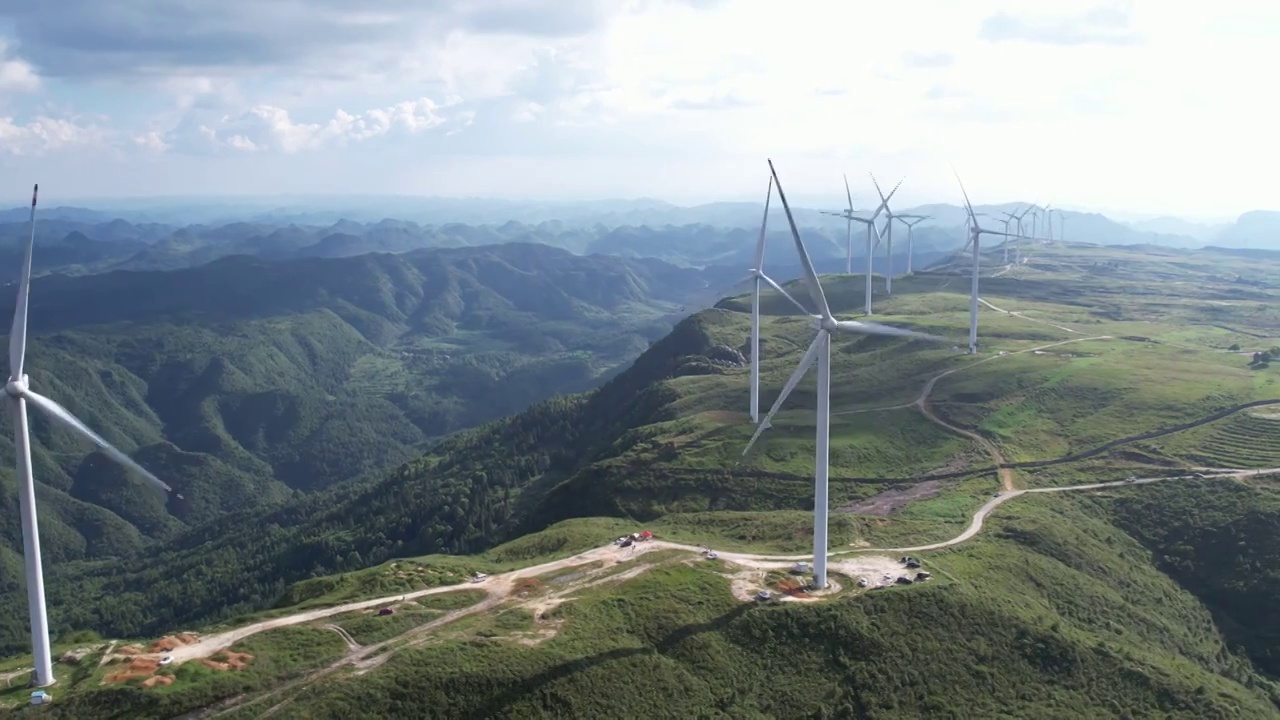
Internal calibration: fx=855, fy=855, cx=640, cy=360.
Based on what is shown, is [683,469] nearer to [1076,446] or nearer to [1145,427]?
[1076,446]

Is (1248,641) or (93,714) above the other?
(93,714)

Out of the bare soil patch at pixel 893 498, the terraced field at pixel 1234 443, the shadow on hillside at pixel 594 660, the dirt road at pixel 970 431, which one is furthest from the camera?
the dirt road at pixel 970 431

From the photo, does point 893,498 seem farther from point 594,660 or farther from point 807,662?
point 594,660

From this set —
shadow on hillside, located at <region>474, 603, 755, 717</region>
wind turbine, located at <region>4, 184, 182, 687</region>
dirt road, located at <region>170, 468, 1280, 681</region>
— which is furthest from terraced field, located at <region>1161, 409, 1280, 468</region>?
wind turbine, located at <region>4, 184, 182, 687</region>

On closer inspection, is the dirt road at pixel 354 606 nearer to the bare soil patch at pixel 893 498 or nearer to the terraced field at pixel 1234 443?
the bare soil patch at pixel 893 498

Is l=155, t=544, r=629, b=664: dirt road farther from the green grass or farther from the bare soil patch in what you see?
the bare soil patch

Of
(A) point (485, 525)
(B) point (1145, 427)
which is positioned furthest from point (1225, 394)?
(A) point (485, 525)

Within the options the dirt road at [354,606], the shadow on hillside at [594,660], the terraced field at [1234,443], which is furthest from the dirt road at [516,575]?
the shadow on hillside at [594,660]
